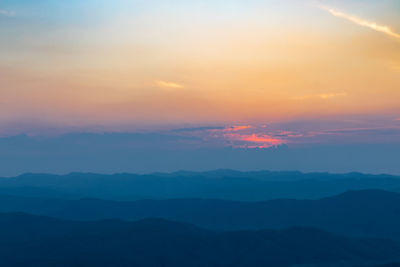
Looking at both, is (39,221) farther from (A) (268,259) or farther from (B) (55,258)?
(A) (268,259)

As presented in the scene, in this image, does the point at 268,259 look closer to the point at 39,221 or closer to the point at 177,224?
the point at 177,224

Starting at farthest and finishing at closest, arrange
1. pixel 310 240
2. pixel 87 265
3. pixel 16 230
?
pixel 16 230, pixel 310 240, pixel 87 265

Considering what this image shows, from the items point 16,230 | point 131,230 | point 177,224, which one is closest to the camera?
point 131,230

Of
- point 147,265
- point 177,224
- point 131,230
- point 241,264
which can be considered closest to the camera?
point 147,265

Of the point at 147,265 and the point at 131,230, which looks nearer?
the point at 147,265

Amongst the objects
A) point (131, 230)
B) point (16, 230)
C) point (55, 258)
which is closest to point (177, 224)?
point (131, 230)

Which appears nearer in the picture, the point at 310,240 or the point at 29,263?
the point at 29,263

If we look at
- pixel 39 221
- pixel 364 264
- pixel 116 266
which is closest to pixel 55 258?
pixel 116 266
